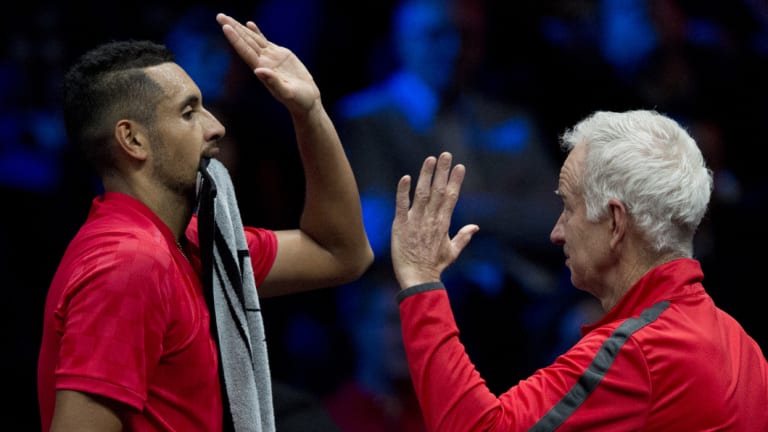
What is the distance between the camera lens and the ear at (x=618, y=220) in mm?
1764

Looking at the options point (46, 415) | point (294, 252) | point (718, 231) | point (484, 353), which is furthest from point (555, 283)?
point (46, 415)

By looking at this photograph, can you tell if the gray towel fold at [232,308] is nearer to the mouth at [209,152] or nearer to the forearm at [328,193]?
the mouth at [209,152]

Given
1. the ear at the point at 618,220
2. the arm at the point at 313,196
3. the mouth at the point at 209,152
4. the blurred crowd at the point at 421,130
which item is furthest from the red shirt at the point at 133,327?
the blurred crowd at the point at 421,130

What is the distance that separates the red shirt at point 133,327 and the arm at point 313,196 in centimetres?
30

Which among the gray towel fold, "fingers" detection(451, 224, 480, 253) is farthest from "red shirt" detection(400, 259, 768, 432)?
the gray towel fold

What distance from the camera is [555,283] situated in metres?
3.30

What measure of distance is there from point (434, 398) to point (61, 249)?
5.16 feet

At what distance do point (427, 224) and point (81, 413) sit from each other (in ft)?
2.13

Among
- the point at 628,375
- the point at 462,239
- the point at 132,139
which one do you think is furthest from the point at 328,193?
the point at 628,375

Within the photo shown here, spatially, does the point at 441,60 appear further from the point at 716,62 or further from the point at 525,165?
the point at 716,62

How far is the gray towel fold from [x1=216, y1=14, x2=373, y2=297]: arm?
161 millimetres

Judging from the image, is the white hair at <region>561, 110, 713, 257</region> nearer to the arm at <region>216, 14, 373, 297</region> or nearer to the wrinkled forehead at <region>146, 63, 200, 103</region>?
the arm at <region>216, 14, 373, 297</region>

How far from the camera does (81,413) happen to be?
154 centimetres

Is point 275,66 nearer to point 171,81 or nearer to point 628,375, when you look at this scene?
point 171,81
